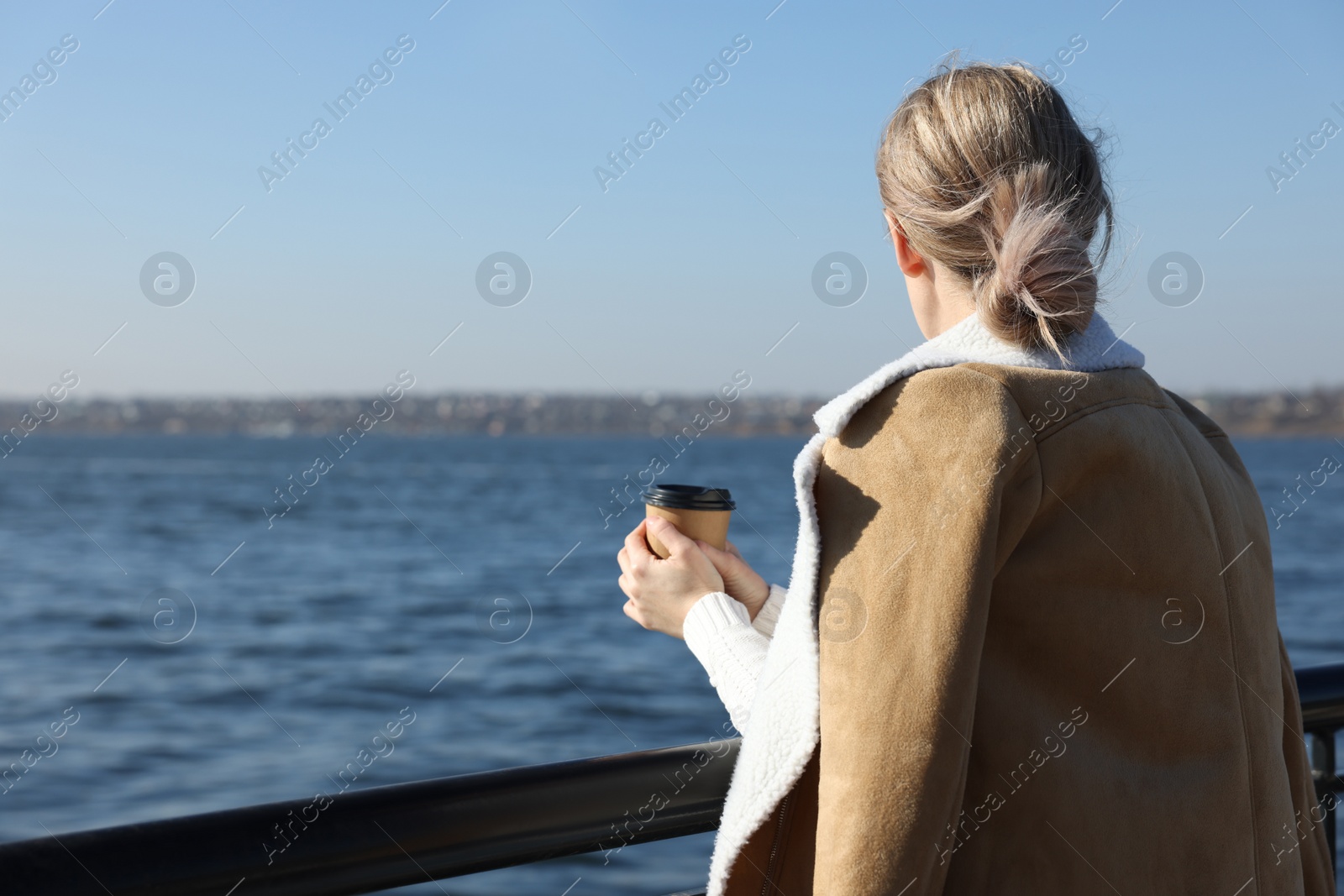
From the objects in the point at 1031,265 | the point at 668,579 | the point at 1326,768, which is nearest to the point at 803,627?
the point at 668,579

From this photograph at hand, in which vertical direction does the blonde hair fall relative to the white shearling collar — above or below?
above

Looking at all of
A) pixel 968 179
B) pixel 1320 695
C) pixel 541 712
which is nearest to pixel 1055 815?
pixel 968 179

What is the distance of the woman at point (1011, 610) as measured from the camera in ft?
3.37

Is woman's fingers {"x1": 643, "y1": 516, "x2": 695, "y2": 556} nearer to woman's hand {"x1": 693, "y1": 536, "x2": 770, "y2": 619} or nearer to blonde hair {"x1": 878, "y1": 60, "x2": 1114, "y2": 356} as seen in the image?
woman's hand {"x1": 693, "y1": 536, "x2": 770, "y2": 619}

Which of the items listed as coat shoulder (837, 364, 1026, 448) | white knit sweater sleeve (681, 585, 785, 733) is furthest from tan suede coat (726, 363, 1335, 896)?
white knit sweater sleeve (681, 585, 785, 733)

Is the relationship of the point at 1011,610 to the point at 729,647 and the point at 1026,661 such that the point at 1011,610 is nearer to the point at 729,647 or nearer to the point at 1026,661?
the point at 1026,661

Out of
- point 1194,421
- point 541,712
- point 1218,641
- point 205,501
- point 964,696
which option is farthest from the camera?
point 205,501

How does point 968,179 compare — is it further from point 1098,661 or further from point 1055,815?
point 1055,815

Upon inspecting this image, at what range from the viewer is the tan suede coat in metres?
1.02

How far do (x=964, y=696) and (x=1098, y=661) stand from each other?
182mm

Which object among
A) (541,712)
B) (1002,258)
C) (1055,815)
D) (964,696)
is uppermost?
(541,712)

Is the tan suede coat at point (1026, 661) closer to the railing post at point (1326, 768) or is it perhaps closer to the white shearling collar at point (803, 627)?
the white shearling collar at point (803, 627)

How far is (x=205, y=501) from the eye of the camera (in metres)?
42.2

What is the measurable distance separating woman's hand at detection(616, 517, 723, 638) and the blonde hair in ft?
1.62
